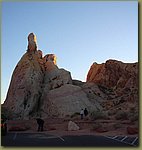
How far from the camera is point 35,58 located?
2442 cm

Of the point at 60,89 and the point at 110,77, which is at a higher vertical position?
the point at 110,77

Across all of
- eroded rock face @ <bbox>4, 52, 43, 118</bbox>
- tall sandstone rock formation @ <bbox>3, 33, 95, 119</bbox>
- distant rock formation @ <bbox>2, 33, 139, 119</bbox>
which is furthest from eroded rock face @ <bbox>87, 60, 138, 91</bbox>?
eroded rock face @ <bbox>4, 52, 43, 118</bbox>

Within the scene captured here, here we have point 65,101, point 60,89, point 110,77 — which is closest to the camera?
point 65,101

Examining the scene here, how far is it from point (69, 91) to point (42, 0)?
14.3m

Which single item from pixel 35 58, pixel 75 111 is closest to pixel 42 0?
pixel 75 111

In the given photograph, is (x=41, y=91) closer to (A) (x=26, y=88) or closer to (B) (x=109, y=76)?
(A) (x=26, y=88)

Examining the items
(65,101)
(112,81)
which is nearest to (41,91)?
(65,101)

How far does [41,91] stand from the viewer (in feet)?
76.3

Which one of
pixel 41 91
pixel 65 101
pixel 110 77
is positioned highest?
pixel 110 77

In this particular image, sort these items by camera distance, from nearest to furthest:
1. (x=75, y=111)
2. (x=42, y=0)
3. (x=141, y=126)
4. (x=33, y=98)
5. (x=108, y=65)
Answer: (x=141, y=126) → (x=42, y=0) → (x=75, y=111) → (x=33, y=98) → (x=108, y=65)

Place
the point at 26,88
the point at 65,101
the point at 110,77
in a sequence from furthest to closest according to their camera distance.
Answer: the point at 110,77 → the point at 26,88 → the point at 65,101

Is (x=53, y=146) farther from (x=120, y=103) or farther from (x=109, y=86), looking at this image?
(x=109, y=86)

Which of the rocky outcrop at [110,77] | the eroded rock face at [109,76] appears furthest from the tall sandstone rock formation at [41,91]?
the eroded rock face at [109,76]

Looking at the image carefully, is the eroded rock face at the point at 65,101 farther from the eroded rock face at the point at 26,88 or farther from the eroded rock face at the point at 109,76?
the eroded rock face at the point at 109,76
